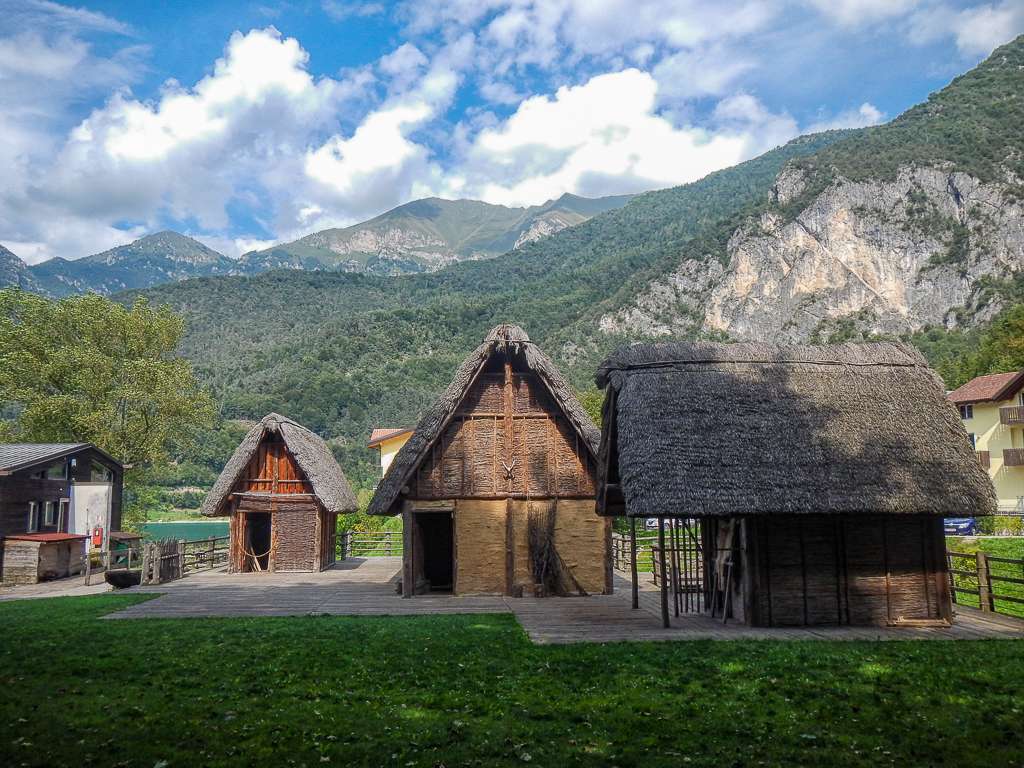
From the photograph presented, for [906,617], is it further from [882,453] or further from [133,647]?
[133,647]

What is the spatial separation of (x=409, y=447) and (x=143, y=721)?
11687mm

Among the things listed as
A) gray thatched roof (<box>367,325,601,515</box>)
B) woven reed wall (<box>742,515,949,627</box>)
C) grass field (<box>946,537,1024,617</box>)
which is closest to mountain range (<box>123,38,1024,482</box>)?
grass field (<box>946,537,1024,617</box>)

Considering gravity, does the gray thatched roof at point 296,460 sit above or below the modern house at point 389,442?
below

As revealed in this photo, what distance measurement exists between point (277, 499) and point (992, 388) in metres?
44.9

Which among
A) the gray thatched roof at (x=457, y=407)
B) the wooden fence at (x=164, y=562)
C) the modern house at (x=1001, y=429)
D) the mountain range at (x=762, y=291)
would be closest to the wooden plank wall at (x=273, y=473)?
the wooden fence at (x=164, y=562)

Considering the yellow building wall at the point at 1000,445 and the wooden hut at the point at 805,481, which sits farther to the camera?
the yellow building wall at the point at 1000,445

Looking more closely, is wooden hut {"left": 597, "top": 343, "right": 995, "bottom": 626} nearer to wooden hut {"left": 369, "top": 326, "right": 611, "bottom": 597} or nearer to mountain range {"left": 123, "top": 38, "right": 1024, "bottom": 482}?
wooden hut {"left": 369, "top": 326, "right": 611, "bottom": 597}

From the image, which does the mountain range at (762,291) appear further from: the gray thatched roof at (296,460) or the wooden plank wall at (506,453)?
the wooden plank wall at (506,453)

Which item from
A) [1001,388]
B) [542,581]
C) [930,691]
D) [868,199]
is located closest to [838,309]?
[868,199]

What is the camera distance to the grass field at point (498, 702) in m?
6.47

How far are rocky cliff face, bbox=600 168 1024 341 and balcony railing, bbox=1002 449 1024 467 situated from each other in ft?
218

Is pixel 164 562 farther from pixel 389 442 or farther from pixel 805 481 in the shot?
pixel 389 442

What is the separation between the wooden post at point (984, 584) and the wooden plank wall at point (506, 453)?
8.58m

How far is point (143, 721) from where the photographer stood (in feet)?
24.0
